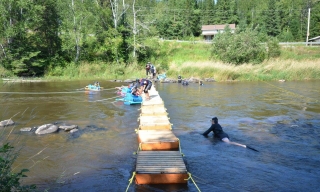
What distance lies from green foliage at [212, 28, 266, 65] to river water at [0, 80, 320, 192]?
13958 mm

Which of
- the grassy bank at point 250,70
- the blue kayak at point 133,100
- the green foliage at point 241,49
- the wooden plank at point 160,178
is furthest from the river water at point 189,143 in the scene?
the green foliage at point 241,49

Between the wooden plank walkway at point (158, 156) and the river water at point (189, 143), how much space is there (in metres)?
0.24

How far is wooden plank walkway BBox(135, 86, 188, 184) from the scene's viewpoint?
6.89 meters

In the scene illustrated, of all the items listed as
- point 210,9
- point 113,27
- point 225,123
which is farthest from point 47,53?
point 210,9

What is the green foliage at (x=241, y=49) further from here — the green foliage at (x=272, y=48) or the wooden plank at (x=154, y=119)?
the wooden plank at (x=154, y=119)

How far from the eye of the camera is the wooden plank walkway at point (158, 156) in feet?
22.6

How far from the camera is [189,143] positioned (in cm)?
1040

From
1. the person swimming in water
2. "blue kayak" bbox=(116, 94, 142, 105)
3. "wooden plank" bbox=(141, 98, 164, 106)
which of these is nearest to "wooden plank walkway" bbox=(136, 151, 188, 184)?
the person swimming in water

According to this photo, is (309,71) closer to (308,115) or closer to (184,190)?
(308,115)

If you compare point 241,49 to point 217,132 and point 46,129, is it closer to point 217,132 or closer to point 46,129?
point 217,132

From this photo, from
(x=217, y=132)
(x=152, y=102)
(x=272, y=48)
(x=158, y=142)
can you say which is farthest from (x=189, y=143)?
(x=272, y=48)

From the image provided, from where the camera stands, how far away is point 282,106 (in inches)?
669

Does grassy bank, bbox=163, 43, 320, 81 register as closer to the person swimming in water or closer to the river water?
the river water

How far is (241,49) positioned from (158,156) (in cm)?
2741
